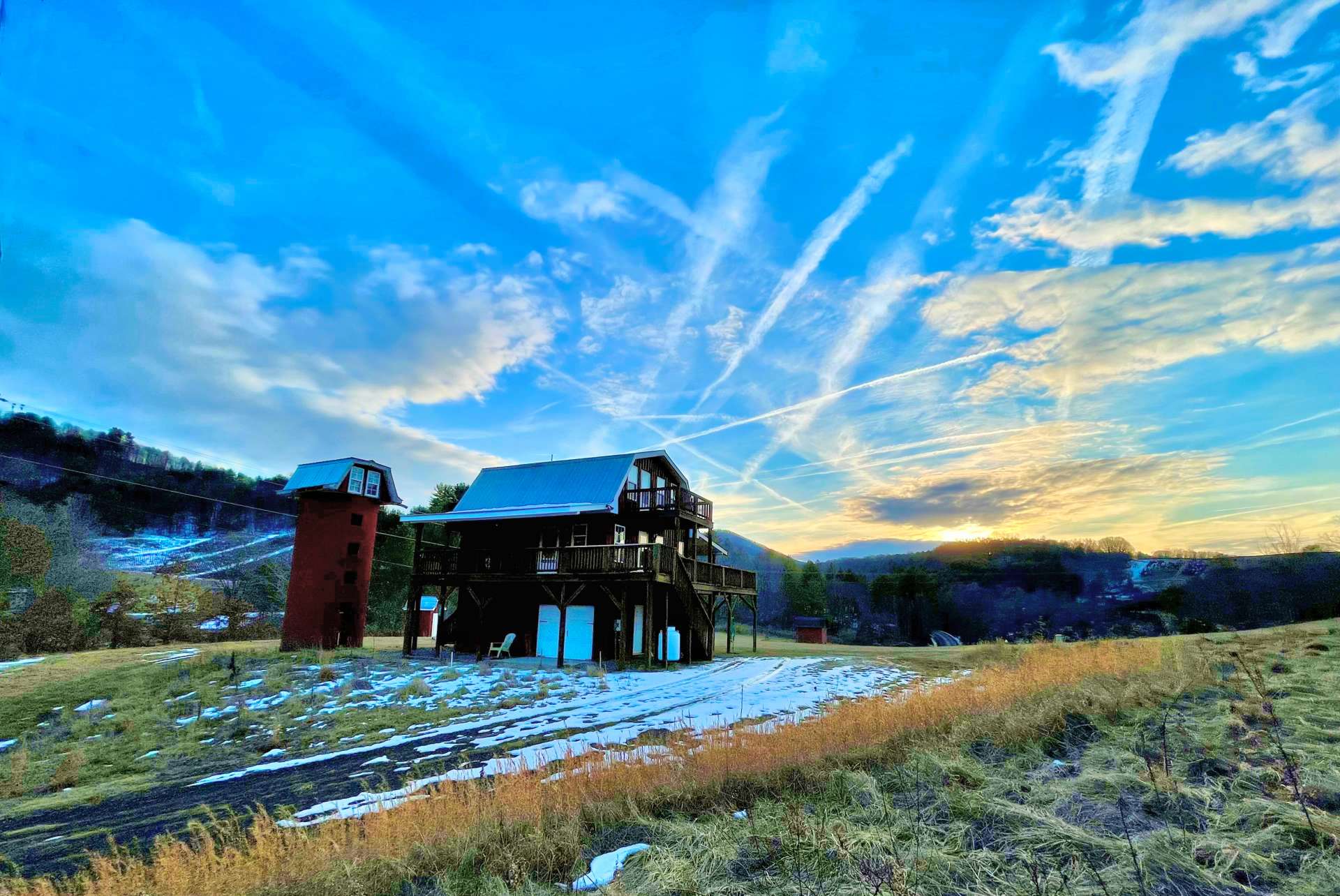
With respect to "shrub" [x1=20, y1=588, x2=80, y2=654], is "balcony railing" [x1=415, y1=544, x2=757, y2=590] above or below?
above

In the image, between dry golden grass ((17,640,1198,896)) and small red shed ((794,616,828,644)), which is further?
small red shed ((794,616,828,644))

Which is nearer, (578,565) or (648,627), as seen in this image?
(648,627)

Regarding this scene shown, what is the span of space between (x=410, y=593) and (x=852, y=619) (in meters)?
55.3

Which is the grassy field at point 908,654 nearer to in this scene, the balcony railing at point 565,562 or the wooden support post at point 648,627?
the balcony railing at point 565,562

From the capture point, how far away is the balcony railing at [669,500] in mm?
25938

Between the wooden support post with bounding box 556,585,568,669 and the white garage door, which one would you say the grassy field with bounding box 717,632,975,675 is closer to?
the white garage door

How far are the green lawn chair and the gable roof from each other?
14.9 feet

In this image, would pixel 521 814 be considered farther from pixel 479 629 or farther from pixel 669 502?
pixel 669 502

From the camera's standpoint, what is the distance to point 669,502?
2733 cm

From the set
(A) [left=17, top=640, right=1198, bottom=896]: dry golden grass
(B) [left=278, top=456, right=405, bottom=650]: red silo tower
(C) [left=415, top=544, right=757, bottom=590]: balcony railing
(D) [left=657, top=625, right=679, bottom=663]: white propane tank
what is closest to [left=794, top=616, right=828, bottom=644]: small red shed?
(C) [left=415, top=544, right=757, bottom=590]: balcony railing

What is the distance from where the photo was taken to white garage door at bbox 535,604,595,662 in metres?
23.6

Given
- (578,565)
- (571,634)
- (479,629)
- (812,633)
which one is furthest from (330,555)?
(812,633)

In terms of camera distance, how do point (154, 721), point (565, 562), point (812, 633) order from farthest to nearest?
1. point (812, 633)
2. point (565, 562)
3. point (154, 721)

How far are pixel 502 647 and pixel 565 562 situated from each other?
3880mm
